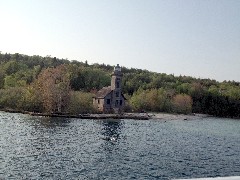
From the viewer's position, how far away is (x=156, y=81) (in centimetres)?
13812

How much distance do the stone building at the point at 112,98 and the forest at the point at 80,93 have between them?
273 centimetres

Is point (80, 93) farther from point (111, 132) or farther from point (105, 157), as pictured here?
point (105, 157)

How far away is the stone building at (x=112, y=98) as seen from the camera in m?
85.8

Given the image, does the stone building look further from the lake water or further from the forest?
the lake water

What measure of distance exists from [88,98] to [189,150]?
48.8 m

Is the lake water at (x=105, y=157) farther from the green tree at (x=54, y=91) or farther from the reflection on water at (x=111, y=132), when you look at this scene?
the green tree at (x=54, y=91)

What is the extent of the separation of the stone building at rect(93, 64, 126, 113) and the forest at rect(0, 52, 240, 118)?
2.73 meters

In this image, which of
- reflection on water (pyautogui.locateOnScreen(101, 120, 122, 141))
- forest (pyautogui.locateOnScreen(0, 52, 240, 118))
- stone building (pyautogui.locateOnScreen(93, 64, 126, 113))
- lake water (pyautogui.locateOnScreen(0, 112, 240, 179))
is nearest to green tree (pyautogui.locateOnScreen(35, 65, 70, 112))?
forest (pyautogui.locateOnScreen(0, 52, 240, 118))

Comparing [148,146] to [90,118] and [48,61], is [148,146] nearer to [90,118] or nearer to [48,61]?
[90,118]

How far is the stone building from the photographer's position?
8581cm

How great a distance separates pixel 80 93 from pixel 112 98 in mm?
9164

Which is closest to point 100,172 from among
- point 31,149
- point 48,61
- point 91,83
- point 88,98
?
point 31,149


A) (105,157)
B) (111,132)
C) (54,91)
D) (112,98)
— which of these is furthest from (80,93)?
(105,157)

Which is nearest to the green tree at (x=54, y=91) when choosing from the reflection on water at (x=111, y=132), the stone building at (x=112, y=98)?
the stone building at (x=112, y=98)
